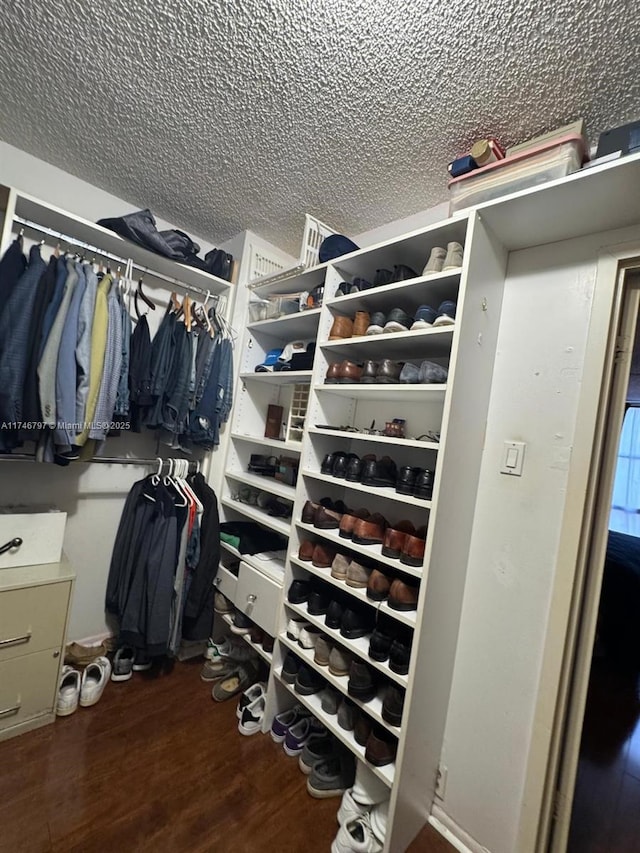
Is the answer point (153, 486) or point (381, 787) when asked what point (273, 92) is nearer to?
point (153, 486)

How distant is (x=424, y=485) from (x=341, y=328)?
0.73 m

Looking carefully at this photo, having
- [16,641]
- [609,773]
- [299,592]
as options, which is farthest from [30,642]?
[609,773]

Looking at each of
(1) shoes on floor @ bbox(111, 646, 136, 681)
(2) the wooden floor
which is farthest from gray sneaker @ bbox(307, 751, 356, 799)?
(1) shoes on floor @ bbox(111, 646, 136, 681)

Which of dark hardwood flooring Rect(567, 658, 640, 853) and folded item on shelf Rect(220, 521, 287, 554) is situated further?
folded item on shelf Rect(220, 521, 287, 554)

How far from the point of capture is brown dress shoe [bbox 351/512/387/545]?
1203mm

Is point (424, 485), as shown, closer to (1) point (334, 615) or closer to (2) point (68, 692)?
(1) point (334, 615)

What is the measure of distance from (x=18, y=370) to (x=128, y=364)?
15.4 inches

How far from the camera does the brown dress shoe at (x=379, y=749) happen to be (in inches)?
40.9

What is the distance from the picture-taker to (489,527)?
1.17 m

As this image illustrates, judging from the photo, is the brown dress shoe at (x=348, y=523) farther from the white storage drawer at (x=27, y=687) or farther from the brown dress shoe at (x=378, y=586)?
the white storage drawer at (x=27, y=687)

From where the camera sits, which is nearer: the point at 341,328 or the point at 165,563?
the point at 341,328

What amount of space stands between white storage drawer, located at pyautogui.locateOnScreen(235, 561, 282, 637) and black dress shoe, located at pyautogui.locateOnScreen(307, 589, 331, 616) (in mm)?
166

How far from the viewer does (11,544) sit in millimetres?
1385

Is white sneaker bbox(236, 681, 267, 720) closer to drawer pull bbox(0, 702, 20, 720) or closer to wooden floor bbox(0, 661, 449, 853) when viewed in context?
wooden floor bbox(0, 661, 449, 853)
